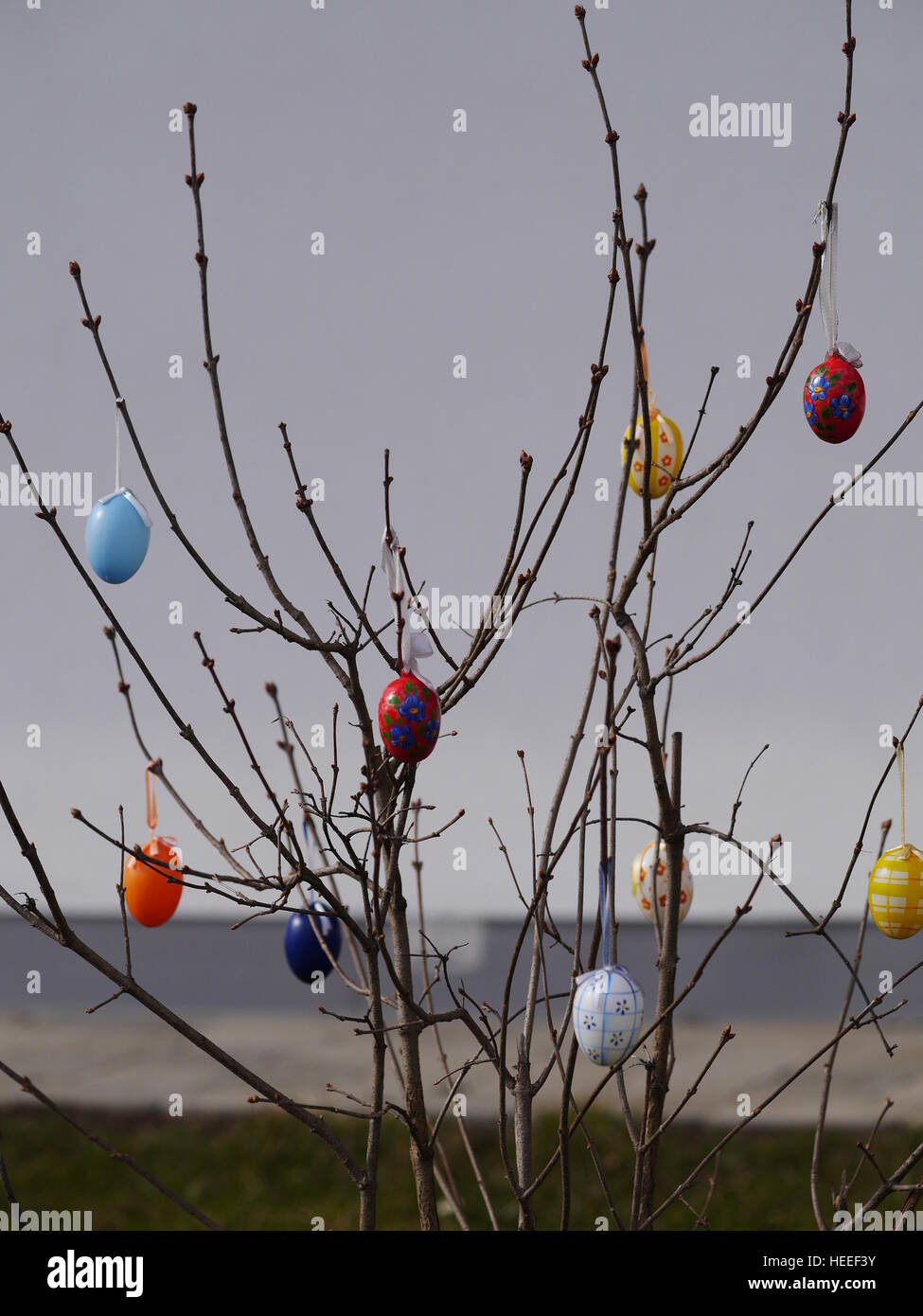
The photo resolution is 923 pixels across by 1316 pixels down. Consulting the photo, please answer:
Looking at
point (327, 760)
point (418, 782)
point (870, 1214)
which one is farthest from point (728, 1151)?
point (870, 1214)

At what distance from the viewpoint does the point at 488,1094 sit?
9.84 feet

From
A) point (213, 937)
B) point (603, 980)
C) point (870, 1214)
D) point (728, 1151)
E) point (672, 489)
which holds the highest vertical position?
point (672, 489)

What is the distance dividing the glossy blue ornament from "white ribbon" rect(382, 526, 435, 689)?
514 mm

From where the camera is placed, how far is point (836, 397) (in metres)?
1.29

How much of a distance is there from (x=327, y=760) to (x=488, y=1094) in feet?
3.27

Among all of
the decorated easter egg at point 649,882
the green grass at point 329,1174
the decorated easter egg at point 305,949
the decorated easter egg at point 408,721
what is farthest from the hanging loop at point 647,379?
the green grass at point 329,1174

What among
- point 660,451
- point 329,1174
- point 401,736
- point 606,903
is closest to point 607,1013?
point 606,903

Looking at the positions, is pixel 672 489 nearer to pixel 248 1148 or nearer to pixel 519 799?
pixel 519 799

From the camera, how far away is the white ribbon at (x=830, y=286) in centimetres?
105

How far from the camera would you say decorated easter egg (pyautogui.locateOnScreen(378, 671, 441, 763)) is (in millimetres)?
901
